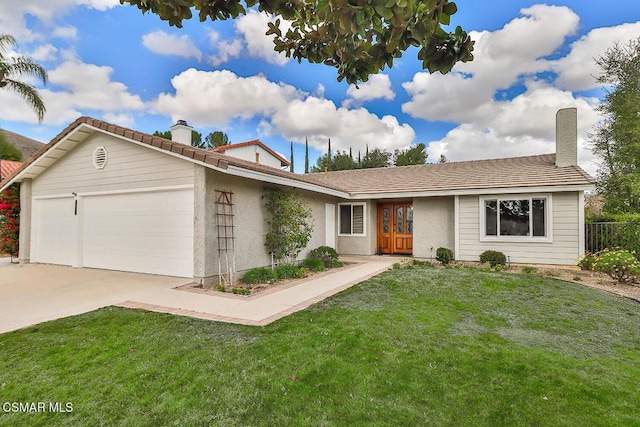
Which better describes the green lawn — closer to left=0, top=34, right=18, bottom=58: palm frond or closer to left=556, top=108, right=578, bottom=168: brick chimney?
left=556, top=108, right=578, bottom=168: brick chimney

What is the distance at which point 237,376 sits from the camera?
320 centimetres

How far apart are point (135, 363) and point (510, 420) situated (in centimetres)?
368

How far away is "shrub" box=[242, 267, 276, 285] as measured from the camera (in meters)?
8.24

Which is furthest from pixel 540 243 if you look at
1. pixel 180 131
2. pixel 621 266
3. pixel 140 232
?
pixel 180 131

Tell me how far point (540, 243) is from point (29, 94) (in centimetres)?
2356

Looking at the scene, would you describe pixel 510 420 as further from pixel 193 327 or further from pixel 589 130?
pixel 589 130

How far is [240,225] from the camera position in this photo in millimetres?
8812

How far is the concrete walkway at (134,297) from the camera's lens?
17.7 feet

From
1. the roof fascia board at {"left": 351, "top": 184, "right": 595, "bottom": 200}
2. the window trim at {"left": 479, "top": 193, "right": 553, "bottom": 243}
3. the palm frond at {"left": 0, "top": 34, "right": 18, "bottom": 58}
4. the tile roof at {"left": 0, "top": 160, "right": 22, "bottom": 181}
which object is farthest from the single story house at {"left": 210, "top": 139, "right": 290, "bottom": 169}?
the window trim at {"left": 479, "top": 193, "right": 553, "bottom": 243}

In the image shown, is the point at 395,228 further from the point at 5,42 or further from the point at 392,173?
the point at 5,42

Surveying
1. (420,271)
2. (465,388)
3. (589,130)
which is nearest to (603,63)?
(589,130)

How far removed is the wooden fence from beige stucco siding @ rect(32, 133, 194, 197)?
13227mm

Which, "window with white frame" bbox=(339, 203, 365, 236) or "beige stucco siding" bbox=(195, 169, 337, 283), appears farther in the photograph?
"window with white frame" bbox=(339, 203, 365, 236)

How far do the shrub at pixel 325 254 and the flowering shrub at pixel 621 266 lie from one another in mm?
7835
